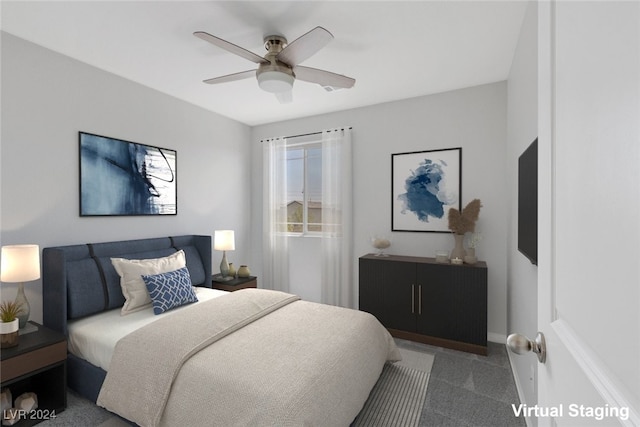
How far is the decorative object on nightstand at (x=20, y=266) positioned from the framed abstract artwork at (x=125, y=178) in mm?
701

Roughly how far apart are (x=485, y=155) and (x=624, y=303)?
3125 mm

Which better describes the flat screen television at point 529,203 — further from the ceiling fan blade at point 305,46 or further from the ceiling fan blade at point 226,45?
the ceiling fan blade at point 226,45

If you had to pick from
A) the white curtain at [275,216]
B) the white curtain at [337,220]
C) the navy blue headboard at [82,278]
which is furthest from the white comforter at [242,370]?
the white curtain at [275,216]

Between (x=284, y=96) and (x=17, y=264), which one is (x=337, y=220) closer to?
(x=284, y=96)

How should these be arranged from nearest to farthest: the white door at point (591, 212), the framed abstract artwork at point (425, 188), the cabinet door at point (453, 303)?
the white door at point (591, 212)
the cabinet door at point (453, 303)
the framed abstract artwork at point (425, 188)

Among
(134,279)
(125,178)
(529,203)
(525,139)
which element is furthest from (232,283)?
(525,139)

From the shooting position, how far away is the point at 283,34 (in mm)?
2221

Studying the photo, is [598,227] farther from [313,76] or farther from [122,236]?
[122,236]

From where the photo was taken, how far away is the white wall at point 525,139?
1761 mm

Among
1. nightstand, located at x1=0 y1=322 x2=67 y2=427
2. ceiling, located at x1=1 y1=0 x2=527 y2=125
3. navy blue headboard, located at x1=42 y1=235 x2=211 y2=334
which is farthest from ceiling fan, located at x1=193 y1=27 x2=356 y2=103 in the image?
nightstand, located at x1=0 y1=322 x2=67 y2=427

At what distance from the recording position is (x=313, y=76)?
7.10 ft

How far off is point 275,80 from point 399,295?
94.7 inches

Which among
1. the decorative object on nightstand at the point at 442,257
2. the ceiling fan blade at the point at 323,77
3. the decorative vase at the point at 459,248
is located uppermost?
the ceiling fan blade at the point at 323,77

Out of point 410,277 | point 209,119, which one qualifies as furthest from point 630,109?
point 209,119
